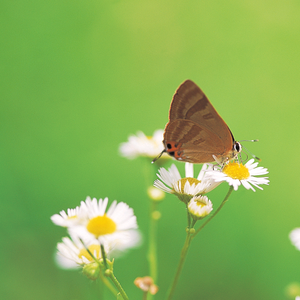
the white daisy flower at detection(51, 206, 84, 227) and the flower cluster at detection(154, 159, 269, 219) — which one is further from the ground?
the flower cluster at detection(154, 159, 269, 219)

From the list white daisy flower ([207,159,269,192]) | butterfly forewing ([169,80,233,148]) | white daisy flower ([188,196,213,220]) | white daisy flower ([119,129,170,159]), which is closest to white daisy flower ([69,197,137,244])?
white daisy flower ([188,196,213,220])

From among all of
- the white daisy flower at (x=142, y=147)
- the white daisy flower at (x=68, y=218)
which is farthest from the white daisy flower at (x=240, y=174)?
the white daisy flower at (x=142, y=147)

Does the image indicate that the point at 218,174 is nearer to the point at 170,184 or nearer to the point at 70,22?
the point at 170,184

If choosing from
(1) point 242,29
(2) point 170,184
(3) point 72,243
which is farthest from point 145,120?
(3) point 72,243

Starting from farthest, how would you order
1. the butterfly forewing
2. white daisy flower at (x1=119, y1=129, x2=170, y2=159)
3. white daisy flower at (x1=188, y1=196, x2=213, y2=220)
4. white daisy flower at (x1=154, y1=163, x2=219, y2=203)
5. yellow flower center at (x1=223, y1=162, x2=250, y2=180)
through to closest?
white daisy flower at (x1=119, y1=129, x2=170, y2=159)
the butterfly forewing
yellow flower center at (x1=223, y1=162, x2=250, y2=180)
white daisy flower at (x1=154, y1=163, x2=219, y2=203)
white daisy flower at (x1=188, y1=196, x2=213, y2=220)

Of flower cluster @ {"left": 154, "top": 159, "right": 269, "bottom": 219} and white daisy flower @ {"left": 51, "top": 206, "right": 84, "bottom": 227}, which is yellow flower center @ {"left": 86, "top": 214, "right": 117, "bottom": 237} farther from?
flower cluster @ {"left": 154, "top": 159, "right": 269, "bottom": 219}

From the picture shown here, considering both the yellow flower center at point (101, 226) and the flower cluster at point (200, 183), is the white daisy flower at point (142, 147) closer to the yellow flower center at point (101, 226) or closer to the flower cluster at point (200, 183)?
the flower cluster at point (200, 183)

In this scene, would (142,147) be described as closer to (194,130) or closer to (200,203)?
(194,130)
